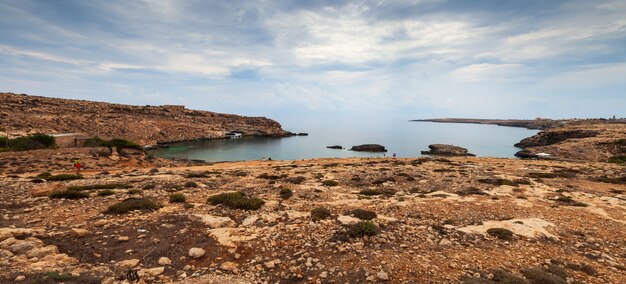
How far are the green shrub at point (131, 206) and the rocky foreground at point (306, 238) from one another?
0.11 meters

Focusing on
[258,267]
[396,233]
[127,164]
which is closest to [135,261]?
[258,267]

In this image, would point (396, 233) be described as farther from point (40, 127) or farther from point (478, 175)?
point (40, 127)

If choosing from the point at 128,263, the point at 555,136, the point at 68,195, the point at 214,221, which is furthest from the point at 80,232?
the point at 555,136

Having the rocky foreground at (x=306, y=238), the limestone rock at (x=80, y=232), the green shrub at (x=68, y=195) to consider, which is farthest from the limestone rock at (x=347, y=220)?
the green shrub at (x=68, y=195)

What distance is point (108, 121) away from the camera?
365ft

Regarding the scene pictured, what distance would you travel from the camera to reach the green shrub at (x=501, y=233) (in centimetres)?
1219

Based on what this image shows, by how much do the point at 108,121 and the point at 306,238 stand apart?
127038mm

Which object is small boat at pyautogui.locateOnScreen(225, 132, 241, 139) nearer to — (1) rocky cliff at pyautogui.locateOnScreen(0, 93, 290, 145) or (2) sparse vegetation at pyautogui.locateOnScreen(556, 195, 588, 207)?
(1) rocky cliff at pyautogui.locateOnScreen(0, 93, 290, 145)

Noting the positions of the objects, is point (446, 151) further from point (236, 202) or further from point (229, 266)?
point (229, 266)

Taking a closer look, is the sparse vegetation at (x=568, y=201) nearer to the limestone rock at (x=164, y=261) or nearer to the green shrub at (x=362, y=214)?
the green shrub at (x=362, y=214)

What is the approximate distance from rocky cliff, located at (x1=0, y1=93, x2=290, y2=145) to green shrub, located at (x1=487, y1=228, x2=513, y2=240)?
104765 millimetres

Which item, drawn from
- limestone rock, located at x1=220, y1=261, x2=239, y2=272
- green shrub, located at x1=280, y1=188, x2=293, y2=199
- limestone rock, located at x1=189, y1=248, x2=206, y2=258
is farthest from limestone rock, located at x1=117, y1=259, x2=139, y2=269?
green shrub, located at x1=280, y1=188, x2=293, y2=199

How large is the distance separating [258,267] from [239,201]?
708 cm

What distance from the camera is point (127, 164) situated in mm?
47125
